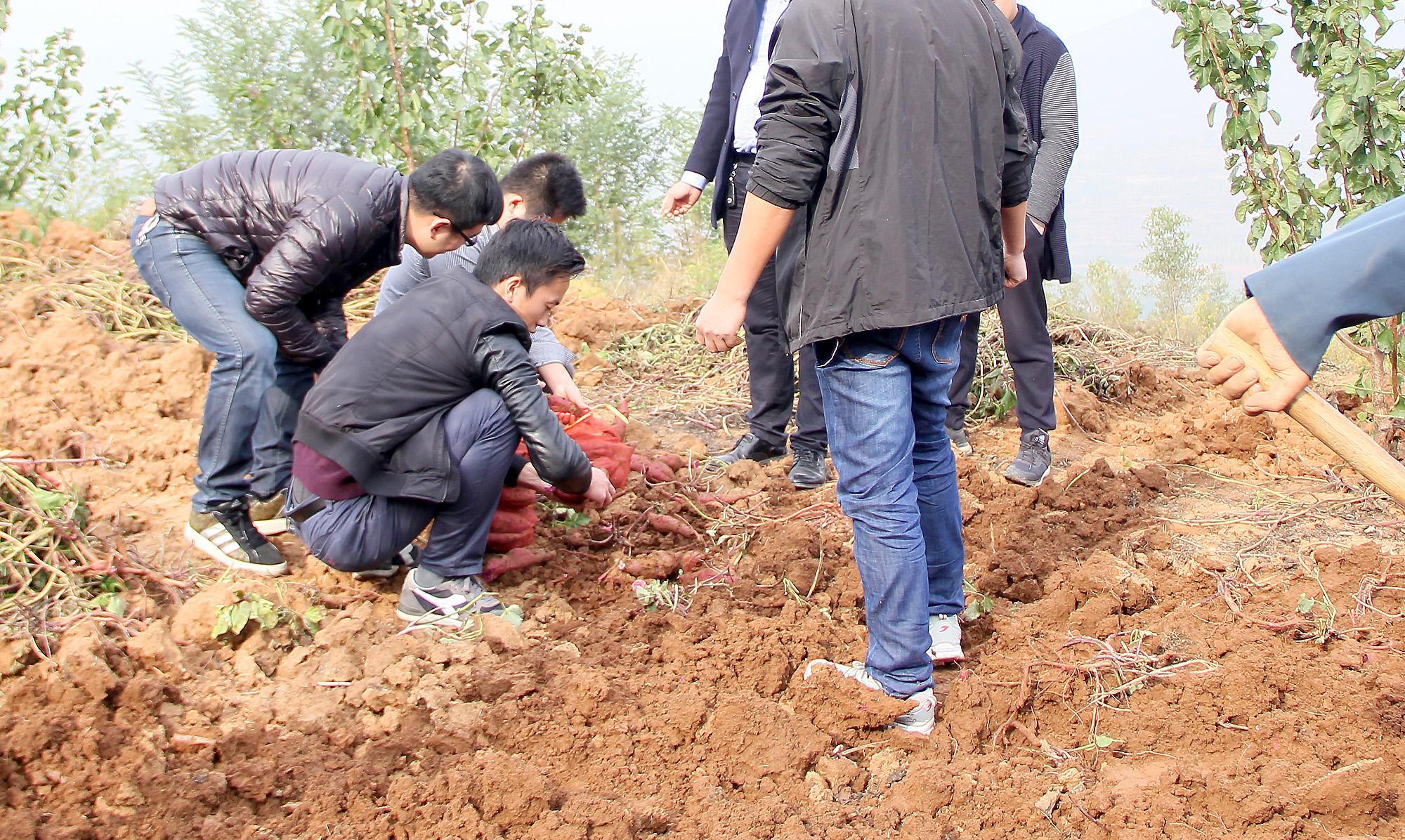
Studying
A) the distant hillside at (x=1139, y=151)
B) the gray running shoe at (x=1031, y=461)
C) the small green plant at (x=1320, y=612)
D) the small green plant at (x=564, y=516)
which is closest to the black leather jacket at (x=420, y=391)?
the small green plant at (x=564, y=516)

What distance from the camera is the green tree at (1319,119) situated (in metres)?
3.84

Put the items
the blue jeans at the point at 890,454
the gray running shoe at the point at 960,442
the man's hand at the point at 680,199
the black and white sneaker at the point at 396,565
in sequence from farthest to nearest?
1. the gray running shoe at the point at 960,442
2. the man's hand at the point at 680,199
3. the black and white sneaker at the point at 396,565
4. the blue jeans at the point at 890,454

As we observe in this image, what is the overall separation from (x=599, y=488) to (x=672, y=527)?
53 cm

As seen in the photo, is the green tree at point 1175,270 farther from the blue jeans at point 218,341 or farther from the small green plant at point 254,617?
the small green plant at point 254,617

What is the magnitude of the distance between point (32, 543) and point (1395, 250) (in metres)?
3.39

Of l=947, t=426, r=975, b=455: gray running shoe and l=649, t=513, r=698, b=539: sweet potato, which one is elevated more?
l=649, t=513, r=698, b=539: sweet potato

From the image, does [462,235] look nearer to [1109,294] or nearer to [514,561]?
[514,561]

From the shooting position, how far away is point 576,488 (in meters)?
3.26

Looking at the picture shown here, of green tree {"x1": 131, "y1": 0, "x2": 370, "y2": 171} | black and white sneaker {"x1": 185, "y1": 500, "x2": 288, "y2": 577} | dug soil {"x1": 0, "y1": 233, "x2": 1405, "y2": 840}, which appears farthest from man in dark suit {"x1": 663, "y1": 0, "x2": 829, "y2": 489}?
green tree {"x1": 131, "y1": 0, "x2": 370, "y2": 171}

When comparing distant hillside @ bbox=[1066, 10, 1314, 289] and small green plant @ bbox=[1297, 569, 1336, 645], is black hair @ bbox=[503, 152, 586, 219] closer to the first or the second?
small green plant @ bbox=[1297, 569, 1336, 645]

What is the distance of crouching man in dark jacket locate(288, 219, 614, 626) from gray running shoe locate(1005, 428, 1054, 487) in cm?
189

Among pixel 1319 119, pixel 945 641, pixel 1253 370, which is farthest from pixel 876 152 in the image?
pixel 1319 119

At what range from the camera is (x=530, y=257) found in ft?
10.3

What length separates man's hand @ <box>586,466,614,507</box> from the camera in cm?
333
